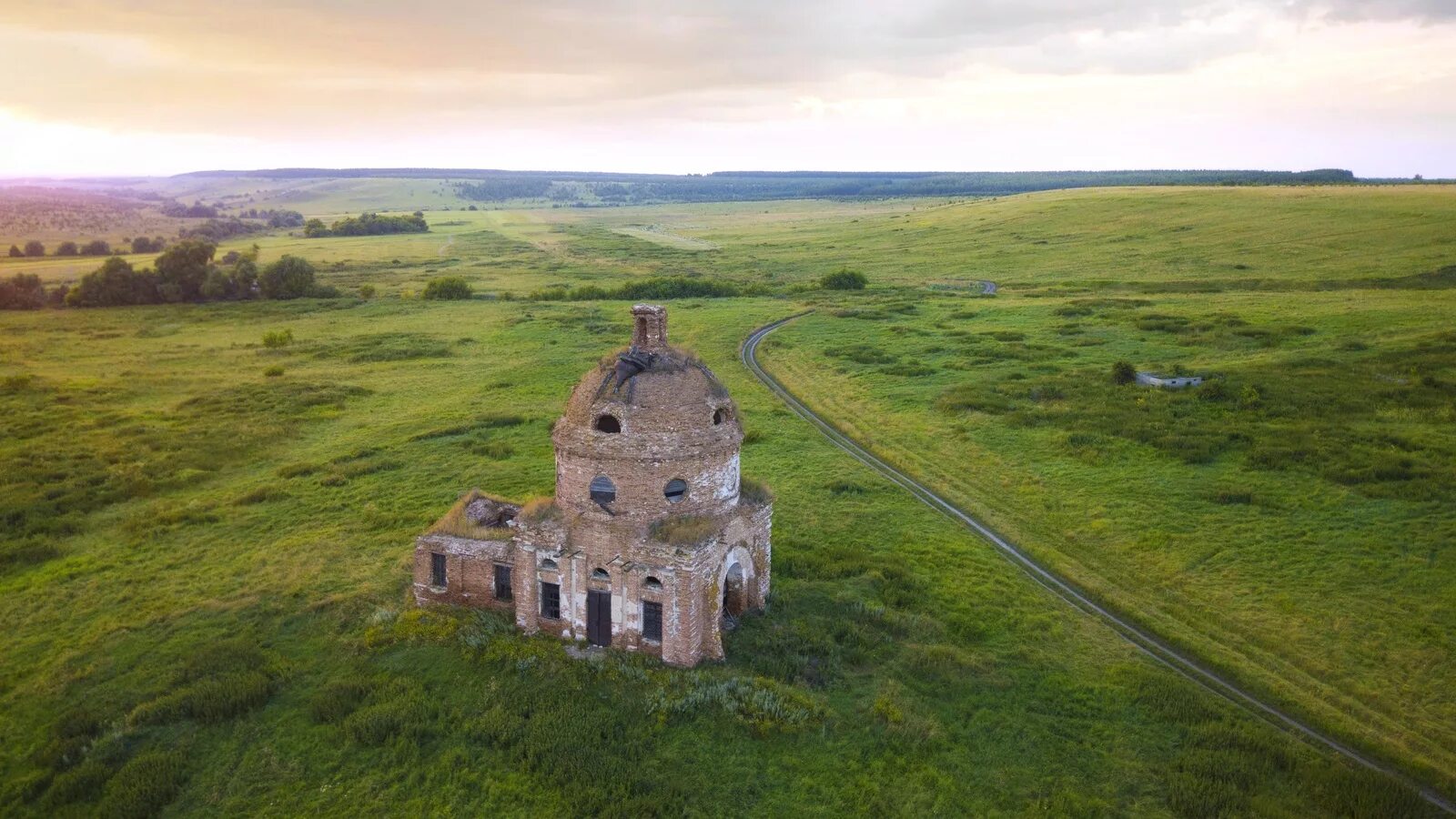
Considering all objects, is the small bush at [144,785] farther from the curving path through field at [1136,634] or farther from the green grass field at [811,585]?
the curving path through field at [1136,634]

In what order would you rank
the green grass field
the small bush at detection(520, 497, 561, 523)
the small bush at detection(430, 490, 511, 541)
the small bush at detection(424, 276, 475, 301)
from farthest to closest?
1. the small bush at detection(424, 276, 475, 301)
2. the small bush at detection(430, 490, 511, 541)
3. the small bush at detection(520, 497, 561, 523)
4. the green grass field

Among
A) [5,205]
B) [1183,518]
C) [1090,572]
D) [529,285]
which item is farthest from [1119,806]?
[5,205]

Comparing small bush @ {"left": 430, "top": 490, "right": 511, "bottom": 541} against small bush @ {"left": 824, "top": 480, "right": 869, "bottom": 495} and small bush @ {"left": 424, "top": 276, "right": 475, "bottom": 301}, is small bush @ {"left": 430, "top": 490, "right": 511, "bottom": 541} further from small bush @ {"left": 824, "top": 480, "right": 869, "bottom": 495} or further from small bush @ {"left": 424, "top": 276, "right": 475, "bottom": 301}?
small bush @ {"left": 424, "top": 276, "right": 475, "bottom": 301}

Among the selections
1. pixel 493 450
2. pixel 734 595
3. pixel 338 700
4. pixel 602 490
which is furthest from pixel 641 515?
pixel 493 450

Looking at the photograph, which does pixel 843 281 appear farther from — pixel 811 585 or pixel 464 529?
pixel 464 529

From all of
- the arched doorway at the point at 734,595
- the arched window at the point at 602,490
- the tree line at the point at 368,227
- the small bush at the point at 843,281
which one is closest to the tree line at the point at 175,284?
the small bush at the point at 843,281

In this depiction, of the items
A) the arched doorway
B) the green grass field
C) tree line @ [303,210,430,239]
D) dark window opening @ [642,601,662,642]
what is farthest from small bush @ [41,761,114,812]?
tree line @ [303,210,430,239]
